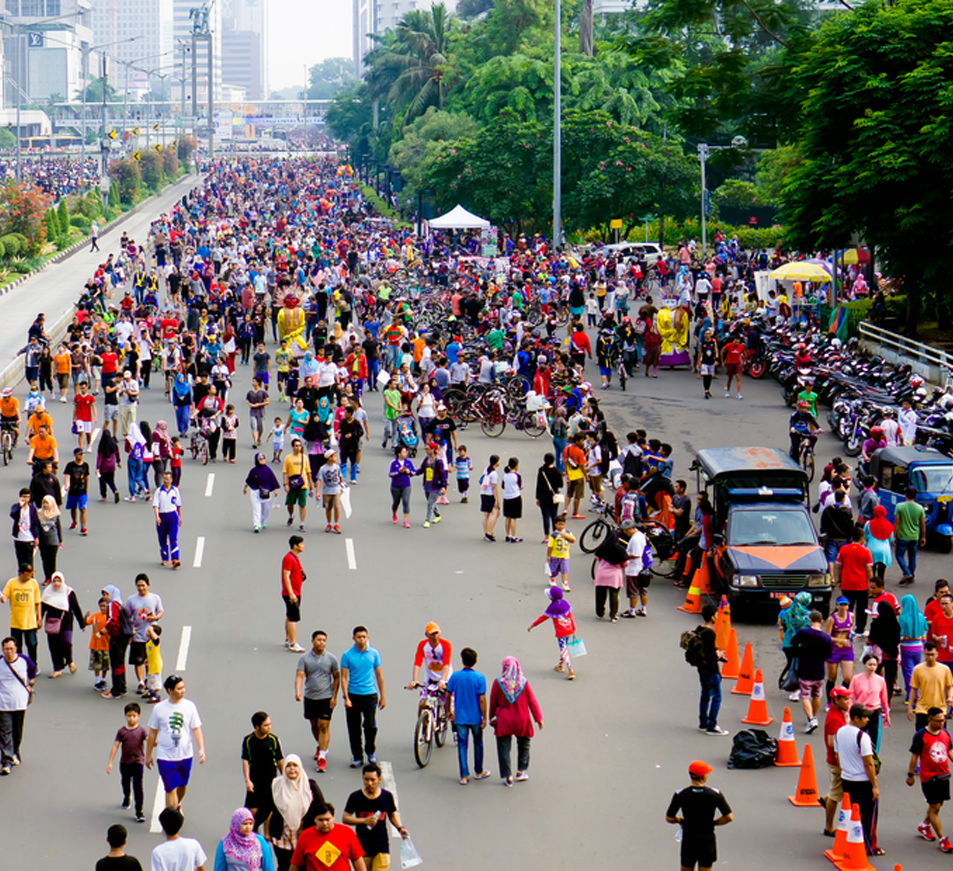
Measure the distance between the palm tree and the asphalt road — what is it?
61.9m

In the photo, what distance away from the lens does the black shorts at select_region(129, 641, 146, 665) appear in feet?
48.6

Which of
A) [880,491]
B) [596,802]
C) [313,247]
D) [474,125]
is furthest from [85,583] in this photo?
[474,125]

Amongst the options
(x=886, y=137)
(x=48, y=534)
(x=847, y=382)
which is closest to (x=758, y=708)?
(x=48, y=534)

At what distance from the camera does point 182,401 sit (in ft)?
87.8

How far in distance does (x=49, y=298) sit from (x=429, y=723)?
45.3 metres

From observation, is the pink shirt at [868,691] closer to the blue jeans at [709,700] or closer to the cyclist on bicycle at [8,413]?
the blue jeans at [709,700]

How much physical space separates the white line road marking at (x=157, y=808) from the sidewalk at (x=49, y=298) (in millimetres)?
22586

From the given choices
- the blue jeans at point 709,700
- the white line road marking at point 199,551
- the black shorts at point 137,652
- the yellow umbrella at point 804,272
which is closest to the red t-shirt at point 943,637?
the blue jeans at point 709,700

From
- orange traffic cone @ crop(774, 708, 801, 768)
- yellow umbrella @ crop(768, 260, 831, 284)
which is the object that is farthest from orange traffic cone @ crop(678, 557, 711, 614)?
yellow umbrella @ crop(768, 260, 831, 284)

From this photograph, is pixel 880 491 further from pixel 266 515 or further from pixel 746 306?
pixel 746 306

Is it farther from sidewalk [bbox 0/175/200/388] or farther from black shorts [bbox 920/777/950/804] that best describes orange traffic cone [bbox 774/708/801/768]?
sidewalk [bbox 0/175/200/388]

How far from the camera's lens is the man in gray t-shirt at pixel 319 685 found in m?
13.0

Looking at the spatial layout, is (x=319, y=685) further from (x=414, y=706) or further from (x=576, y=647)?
(x=576, y=647)

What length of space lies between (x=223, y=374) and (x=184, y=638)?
490 inches
